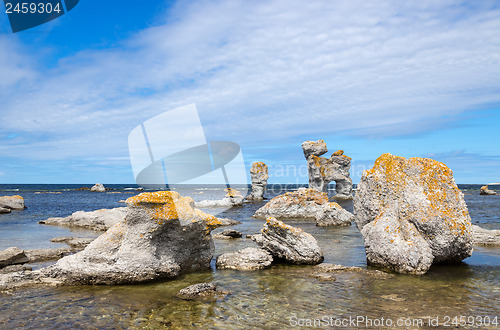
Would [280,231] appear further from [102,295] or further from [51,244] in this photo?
[51,244]

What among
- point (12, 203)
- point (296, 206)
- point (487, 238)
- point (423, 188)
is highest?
point (423, 188)

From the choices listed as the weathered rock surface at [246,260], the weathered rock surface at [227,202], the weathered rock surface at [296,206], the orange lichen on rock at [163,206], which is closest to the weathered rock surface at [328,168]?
the weathered rock surface at [227,202]

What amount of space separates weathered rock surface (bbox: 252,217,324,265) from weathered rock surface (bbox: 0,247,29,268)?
30.2 ft

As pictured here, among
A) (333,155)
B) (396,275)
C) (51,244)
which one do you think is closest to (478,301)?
(396,275)

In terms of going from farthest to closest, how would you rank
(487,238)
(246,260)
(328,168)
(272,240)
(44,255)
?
(328,168)
(487,238)
(44,255)
(272,240)
(246,260)

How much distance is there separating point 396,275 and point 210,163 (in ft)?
24.3

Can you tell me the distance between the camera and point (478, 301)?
8.45m

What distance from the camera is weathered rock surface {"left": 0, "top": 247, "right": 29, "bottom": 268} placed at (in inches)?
471

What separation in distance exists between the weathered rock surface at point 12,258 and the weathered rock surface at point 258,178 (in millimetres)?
52904

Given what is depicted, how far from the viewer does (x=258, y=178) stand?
65.1 metres

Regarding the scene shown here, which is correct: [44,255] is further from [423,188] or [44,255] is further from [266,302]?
[423,188]

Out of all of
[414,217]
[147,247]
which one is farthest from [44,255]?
Result: [414,217]

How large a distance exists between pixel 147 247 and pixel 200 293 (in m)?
2.86

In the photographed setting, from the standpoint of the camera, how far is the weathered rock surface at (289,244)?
506 inches
